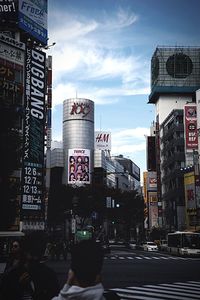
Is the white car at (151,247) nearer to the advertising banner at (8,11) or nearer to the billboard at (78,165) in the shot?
the advertising banner at (8,11)

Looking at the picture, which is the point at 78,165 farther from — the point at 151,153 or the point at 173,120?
the point at 173,120

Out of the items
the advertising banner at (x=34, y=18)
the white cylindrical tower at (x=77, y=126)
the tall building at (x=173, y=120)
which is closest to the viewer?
the advertising banner at (x=34, y=18)

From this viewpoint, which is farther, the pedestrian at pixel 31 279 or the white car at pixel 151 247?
the white car at pixel 151 247

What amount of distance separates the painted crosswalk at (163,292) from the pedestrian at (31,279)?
27.9ft

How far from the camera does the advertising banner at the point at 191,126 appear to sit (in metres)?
73.5

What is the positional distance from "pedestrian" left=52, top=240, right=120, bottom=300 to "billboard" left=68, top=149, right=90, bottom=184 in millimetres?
110870

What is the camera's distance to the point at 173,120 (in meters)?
85.2

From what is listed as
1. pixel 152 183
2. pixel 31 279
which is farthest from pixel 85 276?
pixel 152 183

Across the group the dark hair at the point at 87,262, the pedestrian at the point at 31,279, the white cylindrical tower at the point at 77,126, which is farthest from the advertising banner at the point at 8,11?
the white cylindrical tower at the point at 77,126

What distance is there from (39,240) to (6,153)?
15.3m

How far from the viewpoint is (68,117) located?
5133 inches

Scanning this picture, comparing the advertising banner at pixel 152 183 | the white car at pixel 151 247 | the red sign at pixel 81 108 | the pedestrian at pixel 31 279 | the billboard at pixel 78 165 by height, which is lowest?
the white car at pixel 151 247

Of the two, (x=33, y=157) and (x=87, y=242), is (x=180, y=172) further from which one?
(x=87, y=242)

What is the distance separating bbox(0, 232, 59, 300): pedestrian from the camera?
14.3ft
